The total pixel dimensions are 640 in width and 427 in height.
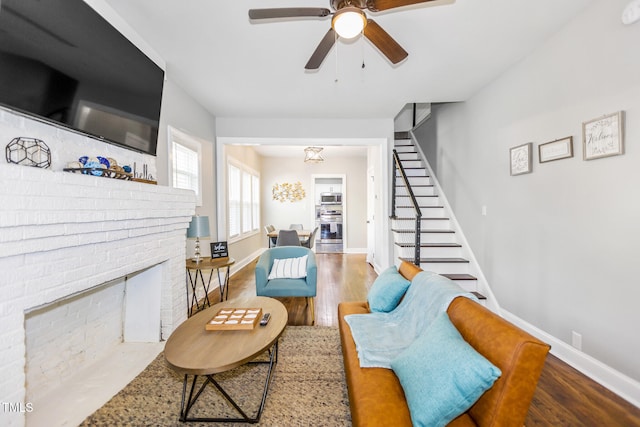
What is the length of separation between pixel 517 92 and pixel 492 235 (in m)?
1.56

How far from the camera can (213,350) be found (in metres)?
1.60

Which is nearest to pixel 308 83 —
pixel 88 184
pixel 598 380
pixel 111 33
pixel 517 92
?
pixel 111 33

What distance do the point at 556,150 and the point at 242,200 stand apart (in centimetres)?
Result: 531

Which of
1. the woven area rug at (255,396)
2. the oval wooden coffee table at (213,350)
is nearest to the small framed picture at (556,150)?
the woven area rug at (255,396)

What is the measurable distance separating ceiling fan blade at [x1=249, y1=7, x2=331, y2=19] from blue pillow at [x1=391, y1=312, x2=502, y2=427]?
1911 mm

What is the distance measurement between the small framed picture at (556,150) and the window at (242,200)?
14.7 feet

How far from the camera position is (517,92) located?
2.83 meters

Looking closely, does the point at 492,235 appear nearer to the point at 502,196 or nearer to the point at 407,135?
the point at 502,196

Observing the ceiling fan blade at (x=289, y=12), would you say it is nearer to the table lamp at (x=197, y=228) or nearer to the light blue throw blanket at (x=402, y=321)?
the light blue throw blanket at (x=402, y=321)

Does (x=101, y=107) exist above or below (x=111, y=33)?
below

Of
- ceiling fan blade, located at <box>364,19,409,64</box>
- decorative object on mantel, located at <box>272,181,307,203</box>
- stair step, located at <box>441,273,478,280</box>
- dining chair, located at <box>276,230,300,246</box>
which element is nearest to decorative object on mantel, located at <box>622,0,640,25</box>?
ceiling fan blade, located at <box>364,19,409,64</box>

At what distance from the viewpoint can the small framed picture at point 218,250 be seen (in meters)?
3.28

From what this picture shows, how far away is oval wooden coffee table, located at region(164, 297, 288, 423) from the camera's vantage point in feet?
4.80

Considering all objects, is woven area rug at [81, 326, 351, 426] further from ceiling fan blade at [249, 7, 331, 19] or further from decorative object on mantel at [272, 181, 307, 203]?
decorative object on mantel at [272, 181, 307, 203]
